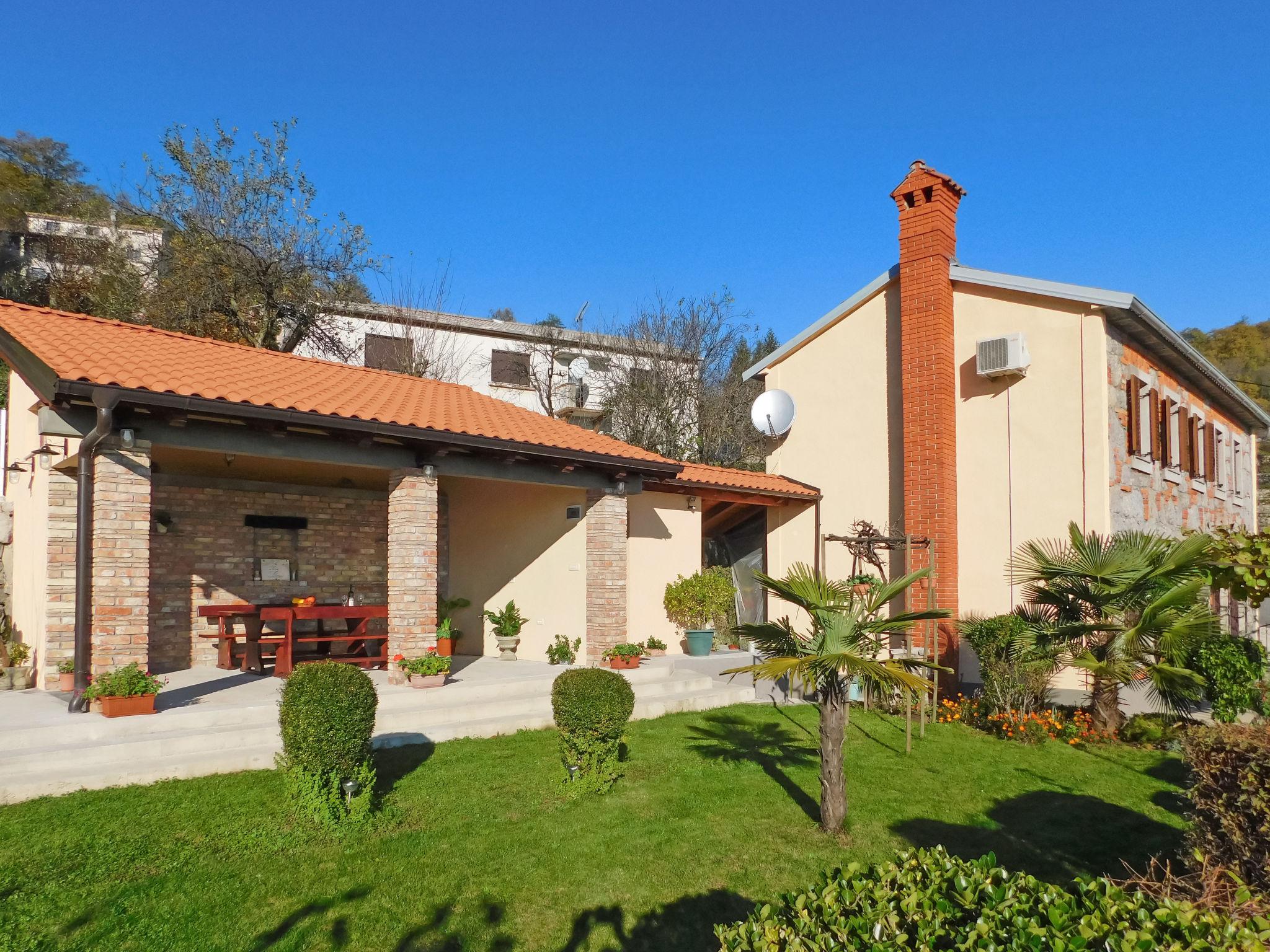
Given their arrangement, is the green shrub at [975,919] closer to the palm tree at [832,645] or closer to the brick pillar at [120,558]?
the palm tree at [832,645]

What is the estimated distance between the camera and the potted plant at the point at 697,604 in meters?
13.7

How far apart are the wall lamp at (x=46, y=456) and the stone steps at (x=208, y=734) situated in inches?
129

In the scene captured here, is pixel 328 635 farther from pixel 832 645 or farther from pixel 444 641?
pixel 832 645

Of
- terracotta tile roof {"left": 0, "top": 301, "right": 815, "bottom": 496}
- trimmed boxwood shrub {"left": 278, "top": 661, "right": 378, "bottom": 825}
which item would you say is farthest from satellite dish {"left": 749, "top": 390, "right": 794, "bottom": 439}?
trimmed boxwood shrub {"left": 278, "top": 661, "right": 378, "bottom": 825}

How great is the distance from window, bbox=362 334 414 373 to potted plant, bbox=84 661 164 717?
1658cm

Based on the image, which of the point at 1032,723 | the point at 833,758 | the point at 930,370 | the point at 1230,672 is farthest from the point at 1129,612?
the point at 833,758

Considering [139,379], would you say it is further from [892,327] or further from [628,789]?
[892,327]

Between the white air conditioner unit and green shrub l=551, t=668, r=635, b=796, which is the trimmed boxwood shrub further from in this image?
the white air conditioner unit

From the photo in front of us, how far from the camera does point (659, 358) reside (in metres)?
25.0

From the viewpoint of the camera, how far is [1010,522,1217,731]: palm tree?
8.43 m

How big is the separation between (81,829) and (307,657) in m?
6.07

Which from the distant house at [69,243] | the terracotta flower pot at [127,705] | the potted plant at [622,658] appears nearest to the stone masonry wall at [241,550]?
the terracotta flower pot at [127,705]

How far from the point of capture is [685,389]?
24609mm

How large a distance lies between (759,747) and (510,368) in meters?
19.4
